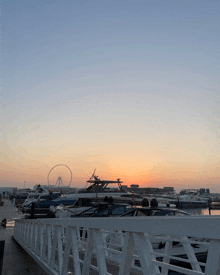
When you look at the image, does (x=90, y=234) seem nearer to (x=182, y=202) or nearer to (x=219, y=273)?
(x=219, y=273)

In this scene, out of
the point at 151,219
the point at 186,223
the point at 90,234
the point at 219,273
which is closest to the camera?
the point at 219,273

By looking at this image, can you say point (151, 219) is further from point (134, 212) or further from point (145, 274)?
point (134, 212)

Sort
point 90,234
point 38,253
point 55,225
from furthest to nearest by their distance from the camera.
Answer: point 38,253 → point 55,225 → point 90,234

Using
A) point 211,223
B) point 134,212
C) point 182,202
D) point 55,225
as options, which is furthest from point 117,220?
point 182,202

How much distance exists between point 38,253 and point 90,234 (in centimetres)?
529

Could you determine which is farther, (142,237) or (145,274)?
(142,237)

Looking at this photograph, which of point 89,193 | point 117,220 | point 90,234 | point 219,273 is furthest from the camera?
point 89,193

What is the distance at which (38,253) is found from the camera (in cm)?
843

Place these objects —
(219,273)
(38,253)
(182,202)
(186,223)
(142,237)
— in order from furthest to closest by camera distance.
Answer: (182,202) → (38,253) → (142,237) → (186,223) → (219,273)

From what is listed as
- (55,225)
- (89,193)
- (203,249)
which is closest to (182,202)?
(89,193)

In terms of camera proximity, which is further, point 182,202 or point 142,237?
point 182,202

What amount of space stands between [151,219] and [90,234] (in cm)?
170

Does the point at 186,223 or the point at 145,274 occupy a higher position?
the point at 186,223

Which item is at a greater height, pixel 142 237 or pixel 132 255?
pixel 142 237
